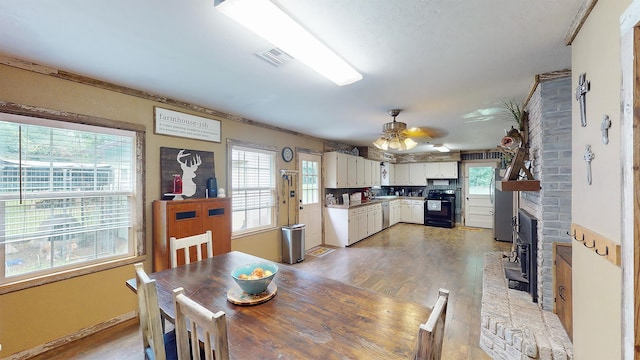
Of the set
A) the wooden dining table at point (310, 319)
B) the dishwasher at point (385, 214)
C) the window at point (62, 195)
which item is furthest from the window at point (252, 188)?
the dishwasher at point (385, 214)

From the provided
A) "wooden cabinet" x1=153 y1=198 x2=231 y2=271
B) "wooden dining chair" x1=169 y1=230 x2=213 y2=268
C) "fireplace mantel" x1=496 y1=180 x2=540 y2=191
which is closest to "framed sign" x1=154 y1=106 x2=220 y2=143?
"wooden cabinet" x1=153 y1=198 x2=231 y2=271

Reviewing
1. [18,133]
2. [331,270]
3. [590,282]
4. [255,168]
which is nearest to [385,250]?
[331,270]

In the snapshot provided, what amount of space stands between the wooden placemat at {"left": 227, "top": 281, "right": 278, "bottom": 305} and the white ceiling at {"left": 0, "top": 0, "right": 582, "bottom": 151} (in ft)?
5.35

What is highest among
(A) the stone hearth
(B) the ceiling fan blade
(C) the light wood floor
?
(B) the ceiling fan blade

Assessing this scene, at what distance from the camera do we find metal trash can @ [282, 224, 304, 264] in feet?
14.0

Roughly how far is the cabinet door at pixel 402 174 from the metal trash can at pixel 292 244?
17.4 ft

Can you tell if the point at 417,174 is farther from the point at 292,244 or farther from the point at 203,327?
the point at 203,327

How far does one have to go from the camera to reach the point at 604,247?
1.15m

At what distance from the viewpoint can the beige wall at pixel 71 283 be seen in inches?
76.2

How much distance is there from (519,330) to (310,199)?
3.85 meters

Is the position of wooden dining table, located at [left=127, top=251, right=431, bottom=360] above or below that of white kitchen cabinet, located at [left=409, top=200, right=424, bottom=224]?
above

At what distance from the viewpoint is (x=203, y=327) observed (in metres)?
0.89

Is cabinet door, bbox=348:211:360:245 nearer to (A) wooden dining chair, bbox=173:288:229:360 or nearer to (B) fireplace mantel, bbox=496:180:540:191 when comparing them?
(B) fireplace mantel, bbox=496:180:540:191

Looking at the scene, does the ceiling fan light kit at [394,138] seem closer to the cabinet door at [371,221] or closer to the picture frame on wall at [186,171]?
the picture frame on wall at [186,171]
